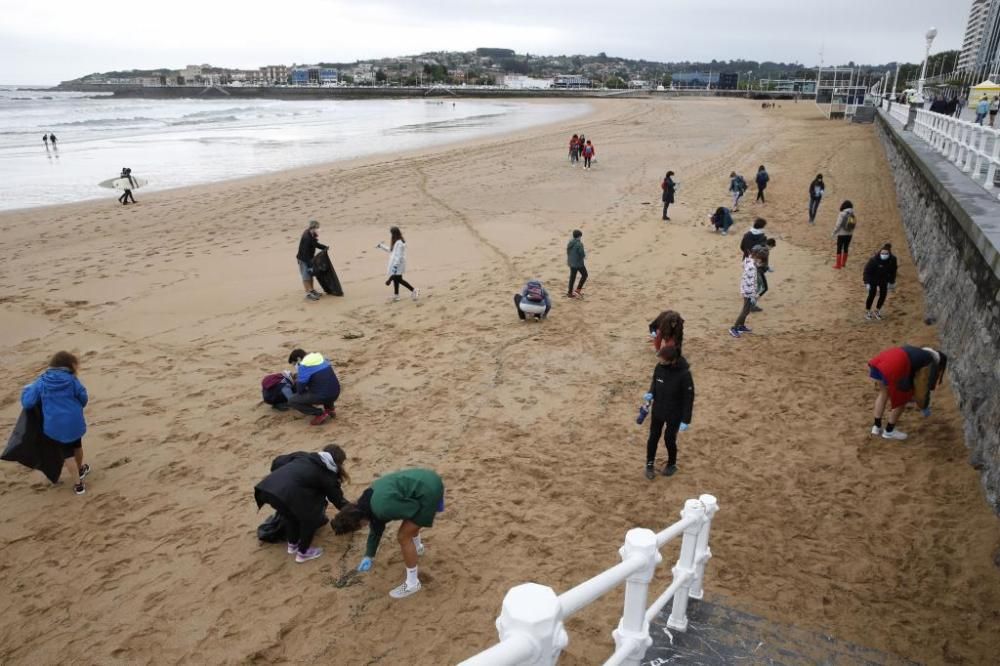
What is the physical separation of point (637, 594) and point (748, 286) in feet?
24.1

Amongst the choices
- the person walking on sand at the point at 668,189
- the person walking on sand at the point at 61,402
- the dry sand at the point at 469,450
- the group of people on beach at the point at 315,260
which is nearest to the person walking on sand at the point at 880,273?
the dry sand at the point at 469,450

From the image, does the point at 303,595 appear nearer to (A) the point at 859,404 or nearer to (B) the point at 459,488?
(B) the point at 459,488

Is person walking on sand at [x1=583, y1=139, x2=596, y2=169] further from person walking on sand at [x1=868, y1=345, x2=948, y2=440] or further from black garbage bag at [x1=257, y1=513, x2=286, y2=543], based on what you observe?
black garbage bag at [x1=257, y1=513, x2=286, y2=543]

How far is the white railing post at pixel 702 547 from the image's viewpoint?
3.57 metres

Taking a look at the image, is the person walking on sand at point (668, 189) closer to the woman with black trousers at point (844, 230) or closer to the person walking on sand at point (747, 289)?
the woman with black trousers at point (844, 230)

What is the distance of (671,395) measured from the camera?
5496 mm

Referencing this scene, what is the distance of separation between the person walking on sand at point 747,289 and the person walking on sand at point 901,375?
2895mm

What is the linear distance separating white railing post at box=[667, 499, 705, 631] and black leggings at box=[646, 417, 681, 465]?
2.16 meters

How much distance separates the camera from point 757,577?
4.53m

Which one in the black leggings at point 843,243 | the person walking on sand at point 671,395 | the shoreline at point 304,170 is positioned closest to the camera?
the person walking on sand at point 671,395

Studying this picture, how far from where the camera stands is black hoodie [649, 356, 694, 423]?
544 cm

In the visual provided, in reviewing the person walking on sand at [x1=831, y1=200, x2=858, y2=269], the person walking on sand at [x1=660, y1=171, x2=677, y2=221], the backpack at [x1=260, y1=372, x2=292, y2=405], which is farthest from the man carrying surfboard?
the person walking on sand at [x1=831, y1=200, x2=858, y2=269]

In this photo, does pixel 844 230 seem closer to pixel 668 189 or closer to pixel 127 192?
pixel 668 189

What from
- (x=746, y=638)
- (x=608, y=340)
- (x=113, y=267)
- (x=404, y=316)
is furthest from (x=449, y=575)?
(x=113, y=267)
